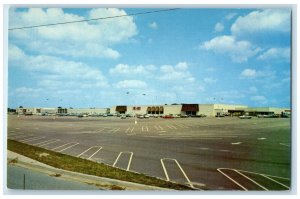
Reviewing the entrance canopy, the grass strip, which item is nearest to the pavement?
the grass strip

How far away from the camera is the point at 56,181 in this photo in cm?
946

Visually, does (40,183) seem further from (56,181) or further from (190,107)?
(190,107)

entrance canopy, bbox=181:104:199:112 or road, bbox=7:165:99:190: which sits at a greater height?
entrance canopy, bbox=181:104:199:112

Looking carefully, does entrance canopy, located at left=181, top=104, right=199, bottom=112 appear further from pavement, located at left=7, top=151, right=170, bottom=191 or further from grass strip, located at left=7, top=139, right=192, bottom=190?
pavement, located at left=7, top=151, right=170, bottom=191

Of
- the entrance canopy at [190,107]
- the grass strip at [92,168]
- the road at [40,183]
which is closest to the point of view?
the road at [40,183]

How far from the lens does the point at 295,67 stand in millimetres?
9297

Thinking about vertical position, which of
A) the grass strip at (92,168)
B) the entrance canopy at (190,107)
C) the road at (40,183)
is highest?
the entrance canopy at (190,107)

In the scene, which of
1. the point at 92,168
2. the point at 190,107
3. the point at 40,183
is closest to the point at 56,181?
the point at 40,183

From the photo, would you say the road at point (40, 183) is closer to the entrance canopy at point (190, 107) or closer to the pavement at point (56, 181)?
the pavement at point (56, 181)

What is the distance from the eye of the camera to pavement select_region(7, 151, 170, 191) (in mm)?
9000

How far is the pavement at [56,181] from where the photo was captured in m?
9.00

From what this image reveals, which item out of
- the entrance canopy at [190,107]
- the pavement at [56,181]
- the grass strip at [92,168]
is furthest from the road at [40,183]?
the entrance canopy at [190,107]

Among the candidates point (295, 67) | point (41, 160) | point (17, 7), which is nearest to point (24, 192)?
point (41, 160)
